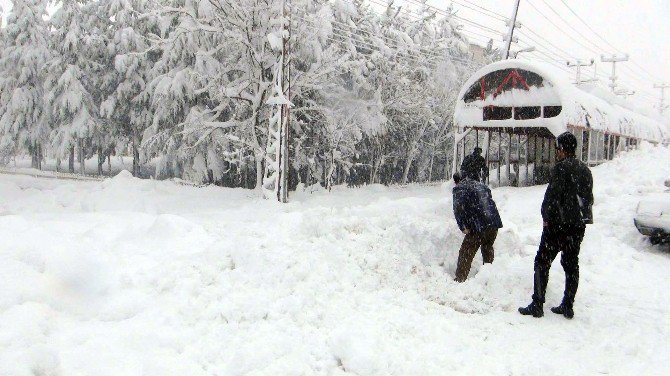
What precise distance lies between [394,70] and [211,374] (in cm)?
2339

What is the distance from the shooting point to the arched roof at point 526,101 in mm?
15148

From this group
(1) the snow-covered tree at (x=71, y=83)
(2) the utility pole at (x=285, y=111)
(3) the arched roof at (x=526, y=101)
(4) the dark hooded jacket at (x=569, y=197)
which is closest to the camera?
(4) the dark hooded jacket at (x=569, y=197)

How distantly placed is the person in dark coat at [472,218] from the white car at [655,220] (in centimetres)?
383

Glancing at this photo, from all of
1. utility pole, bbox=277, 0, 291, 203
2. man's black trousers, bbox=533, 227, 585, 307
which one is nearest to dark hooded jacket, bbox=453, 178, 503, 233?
man's black trousers, bbox=533, 227, 585, 307

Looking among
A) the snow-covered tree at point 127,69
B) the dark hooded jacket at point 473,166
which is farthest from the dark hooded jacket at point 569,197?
the snow-covered tree at point 127,69

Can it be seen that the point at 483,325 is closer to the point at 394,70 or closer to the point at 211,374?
the point at 211,374

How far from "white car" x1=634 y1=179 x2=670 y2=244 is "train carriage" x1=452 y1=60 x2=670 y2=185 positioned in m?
6.79

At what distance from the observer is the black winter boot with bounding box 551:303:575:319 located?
186 inches

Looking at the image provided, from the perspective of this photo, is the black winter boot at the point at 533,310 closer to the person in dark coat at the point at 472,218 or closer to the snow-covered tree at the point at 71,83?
the person in dark coat at the point at 472,218

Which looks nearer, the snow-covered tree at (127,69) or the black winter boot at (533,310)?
the black winter boot at (533,310)

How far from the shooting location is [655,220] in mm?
7801

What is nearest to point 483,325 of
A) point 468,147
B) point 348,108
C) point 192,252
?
point 192,252

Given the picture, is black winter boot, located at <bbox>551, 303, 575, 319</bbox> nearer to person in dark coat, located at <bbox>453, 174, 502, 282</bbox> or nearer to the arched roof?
person in dark coat, located at <bbox>453, 174, 502, 282</bbox>

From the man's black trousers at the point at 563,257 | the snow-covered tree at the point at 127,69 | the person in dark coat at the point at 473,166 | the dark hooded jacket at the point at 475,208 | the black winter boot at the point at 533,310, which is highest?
the snow-covered tree at the point at 127,69
